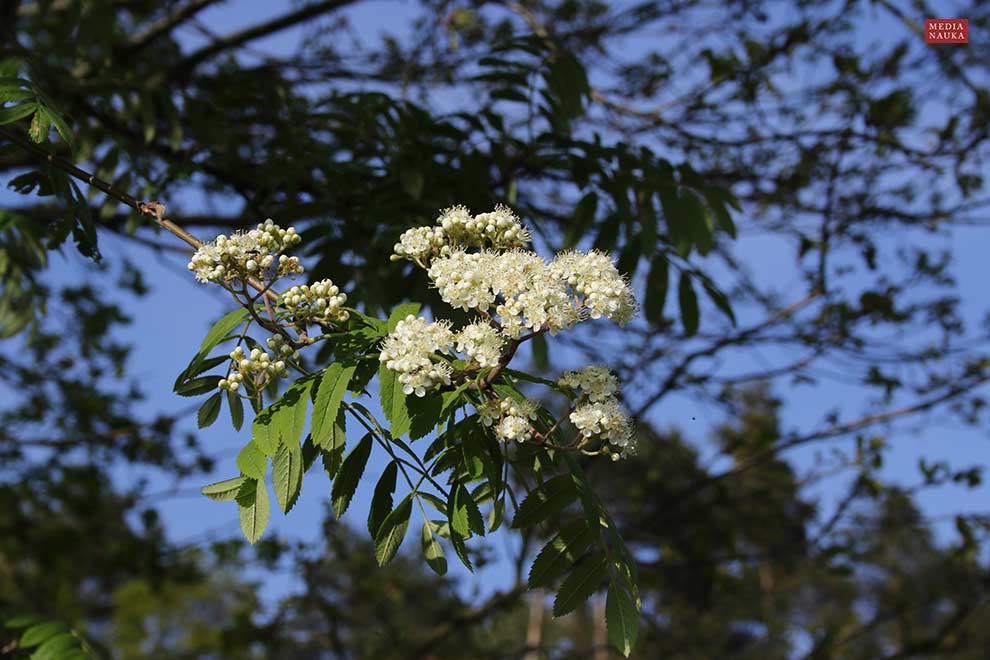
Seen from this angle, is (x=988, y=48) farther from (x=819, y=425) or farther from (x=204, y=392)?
(x=204, y=392)

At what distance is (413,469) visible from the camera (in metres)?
1.88

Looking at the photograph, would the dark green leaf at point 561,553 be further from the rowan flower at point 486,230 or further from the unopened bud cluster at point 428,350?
the rowan flower at point 486,230

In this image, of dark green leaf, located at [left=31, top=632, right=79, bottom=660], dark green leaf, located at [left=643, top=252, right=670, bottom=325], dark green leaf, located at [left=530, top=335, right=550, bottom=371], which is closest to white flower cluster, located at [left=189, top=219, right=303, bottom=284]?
dark green leaf, located at [left=31, top=632, right=79, bottom=660]

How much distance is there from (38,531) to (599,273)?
22.3 ft

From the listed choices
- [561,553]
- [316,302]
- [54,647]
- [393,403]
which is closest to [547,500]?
[561,553]

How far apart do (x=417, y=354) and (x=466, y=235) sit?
1.29ft

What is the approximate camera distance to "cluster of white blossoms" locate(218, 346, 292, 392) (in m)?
1.75

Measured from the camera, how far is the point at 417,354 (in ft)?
5.34

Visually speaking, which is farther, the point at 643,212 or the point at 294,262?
the point at 643,212

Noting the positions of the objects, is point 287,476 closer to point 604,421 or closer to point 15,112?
point 604,421

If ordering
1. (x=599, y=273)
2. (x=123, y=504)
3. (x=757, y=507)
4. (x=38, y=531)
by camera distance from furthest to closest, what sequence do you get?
1. (x=757, y=507)
2. (x=38, y=531)
3. (x=123, y=504)
4. (x=599, y=273)

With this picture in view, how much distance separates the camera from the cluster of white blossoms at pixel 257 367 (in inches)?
69.0

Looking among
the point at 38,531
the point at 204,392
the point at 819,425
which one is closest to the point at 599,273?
the point at 204,392

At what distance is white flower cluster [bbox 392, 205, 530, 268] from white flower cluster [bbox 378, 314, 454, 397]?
0.84 ft
